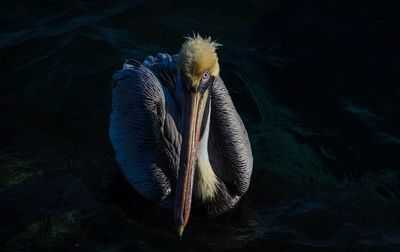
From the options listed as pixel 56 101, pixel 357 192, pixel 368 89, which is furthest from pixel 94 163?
pixel 368 89

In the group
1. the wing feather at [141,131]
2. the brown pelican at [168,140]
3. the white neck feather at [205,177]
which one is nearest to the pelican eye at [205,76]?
the brown pelican at [168,140]

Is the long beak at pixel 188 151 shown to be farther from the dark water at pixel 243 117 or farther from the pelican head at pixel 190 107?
the dark water at pixel 243 117

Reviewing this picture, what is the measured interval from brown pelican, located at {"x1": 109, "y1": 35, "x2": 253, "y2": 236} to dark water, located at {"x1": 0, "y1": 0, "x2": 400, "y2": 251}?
209 millimetres

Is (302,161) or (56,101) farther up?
(56,101)

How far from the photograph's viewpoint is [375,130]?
7.43m

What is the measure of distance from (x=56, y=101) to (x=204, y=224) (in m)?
2.33

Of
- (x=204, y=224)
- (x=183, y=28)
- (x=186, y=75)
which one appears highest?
(x=183, y=28)

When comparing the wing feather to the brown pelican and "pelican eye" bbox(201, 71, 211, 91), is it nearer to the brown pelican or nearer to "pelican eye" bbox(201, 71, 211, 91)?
the brown pelican

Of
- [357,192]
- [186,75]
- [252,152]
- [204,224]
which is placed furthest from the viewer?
[252,152]

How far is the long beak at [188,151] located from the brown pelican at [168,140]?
0.98 ft

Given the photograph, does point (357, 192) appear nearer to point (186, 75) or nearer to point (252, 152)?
point (252, 152)

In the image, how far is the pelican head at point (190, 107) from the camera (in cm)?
549

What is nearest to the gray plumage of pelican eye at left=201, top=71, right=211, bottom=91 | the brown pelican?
the brown pelican

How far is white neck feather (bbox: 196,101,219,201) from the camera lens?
608 cm
